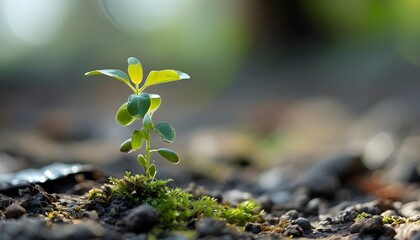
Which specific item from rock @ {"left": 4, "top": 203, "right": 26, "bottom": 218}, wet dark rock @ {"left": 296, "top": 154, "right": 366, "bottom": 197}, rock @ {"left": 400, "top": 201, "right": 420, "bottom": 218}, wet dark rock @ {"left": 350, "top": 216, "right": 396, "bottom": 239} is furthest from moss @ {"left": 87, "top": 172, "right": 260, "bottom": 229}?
wet dark rock @ {"left": 296, "top": 154, "right": 366, "bottom": 197}

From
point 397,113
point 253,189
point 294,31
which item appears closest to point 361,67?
point 294,31

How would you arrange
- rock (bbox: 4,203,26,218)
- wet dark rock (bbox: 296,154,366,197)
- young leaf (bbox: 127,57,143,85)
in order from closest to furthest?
rock (bbox: 4,203,26,218) → young leaf (bbox: 127,57,143,85) → wet dark rock (bbox: 296,154,366,197)

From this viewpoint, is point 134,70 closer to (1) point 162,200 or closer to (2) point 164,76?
(2) point 164,76

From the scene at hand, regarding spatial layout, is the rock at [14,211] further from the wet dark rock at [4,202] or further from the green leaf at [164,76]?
the green leaf at [164,76]

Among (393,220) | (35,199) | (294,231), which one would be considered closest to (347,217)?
(393,220)

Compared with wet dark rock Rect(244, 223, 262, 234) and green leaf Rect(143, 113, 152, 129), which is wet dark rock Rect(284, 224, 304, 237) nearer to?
wet dark rock Rect(244, 223, 262, 234)

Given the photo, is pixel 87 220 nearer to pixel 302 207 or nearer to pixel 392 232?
pixel 392 232
